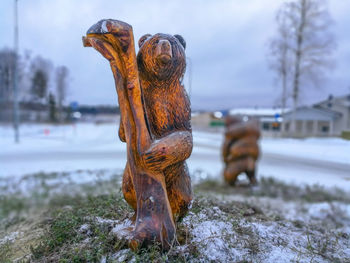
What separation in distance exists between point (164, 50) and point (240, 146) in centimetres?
336

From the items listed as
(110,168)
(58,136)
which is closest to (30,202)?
(110,168)

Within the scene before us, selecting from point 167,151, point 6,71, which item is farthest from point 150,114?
point 6,71

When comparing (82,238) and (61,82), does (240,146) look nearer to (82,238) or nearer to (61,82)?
(82,238)

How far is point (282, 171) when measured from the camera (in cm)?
538

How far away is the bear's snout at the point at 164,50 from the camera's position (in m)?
1.37

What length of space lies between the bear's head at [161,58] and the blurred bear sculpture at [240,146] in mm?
3068

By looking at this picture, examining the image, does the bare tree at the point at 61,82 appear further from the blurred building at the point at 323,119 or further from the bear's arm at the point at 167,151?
the blurred building at the point at 323,119

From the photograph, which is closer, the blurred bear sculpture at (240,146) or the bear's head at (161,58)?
the bear's head at (161,58)

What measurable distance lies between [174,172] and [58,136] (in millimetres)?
8263

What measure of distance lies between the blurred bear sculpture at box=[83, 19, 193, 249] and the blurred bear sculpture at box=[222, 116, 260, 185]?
297 cm

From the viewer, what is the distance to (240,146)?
4383 millimetres

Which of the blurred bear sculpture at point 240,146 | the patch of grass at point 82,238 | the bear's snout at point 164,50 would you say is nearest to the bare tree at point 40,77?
the patch of grass at point 82,238

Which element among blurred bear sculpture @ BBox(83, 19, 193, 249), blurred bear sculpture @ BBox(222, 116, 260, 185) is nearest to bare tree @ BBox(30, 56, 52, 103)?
blurred bear sculpture @ BBox(222, 116, 260, 185)

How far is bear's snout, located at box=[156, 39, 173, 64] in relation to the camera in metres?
1.37
